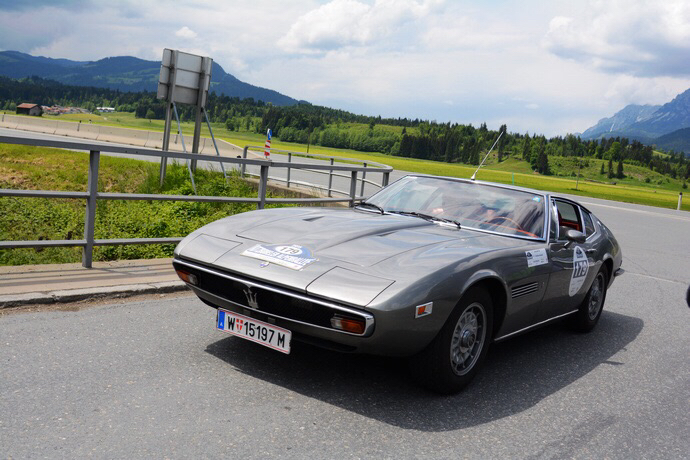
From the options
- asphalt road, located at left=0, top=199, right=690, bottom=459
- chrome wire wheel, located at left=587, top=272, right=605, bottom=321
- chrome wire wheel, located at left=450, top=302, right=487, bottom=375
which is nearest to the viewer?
asphalt road, located at left=0, top=199, right=690, bottom=459

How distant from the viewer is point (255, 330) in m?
4.09

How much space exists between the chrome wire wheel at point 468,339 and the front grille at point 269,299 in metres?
0.83

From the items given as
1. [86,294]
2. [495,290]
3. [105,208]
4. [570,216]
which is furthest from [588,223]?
[105,208]

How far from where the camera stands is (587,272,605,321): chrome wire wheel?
6238 millimetres

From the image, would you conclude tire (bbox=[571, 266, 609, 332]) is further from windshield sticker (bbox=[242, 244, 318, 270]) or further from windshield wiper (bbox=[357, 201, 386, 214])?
windshield sticker (bbox=[242, 244, 318, 270])

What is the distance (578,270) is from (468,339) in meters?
1.82

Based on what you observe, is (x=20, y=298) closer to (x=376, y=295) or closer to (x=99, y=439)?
(x=99, y=439)

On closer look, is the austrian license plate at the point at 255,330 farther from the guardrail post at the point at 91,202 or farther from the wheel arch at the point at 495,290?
the guardrail post at the point at 91,202

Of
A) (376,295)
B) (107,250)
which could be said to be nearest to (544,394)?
(376,295)

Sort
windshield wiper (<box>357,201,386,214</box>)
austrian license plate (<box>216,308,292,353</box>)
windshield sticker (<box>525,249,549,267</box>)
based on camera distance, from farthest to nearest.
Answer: windshield wiper (<box>357,201,386,214</box>), windshield sticker (<box>525,249,549,267</box>), austrian license plate (<box>216,308,292,353</box>)

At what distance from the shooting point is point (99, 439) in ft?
10.1

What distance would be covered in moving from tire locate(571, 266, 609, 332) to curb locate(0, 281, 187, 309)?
3668 millimetres

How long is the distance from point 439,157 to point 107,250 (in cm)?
11630

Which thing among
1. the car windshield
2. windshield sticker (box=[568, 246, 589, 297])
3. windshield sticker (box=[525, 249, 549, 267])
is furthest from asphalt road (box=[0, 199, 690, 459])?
the car windshield
